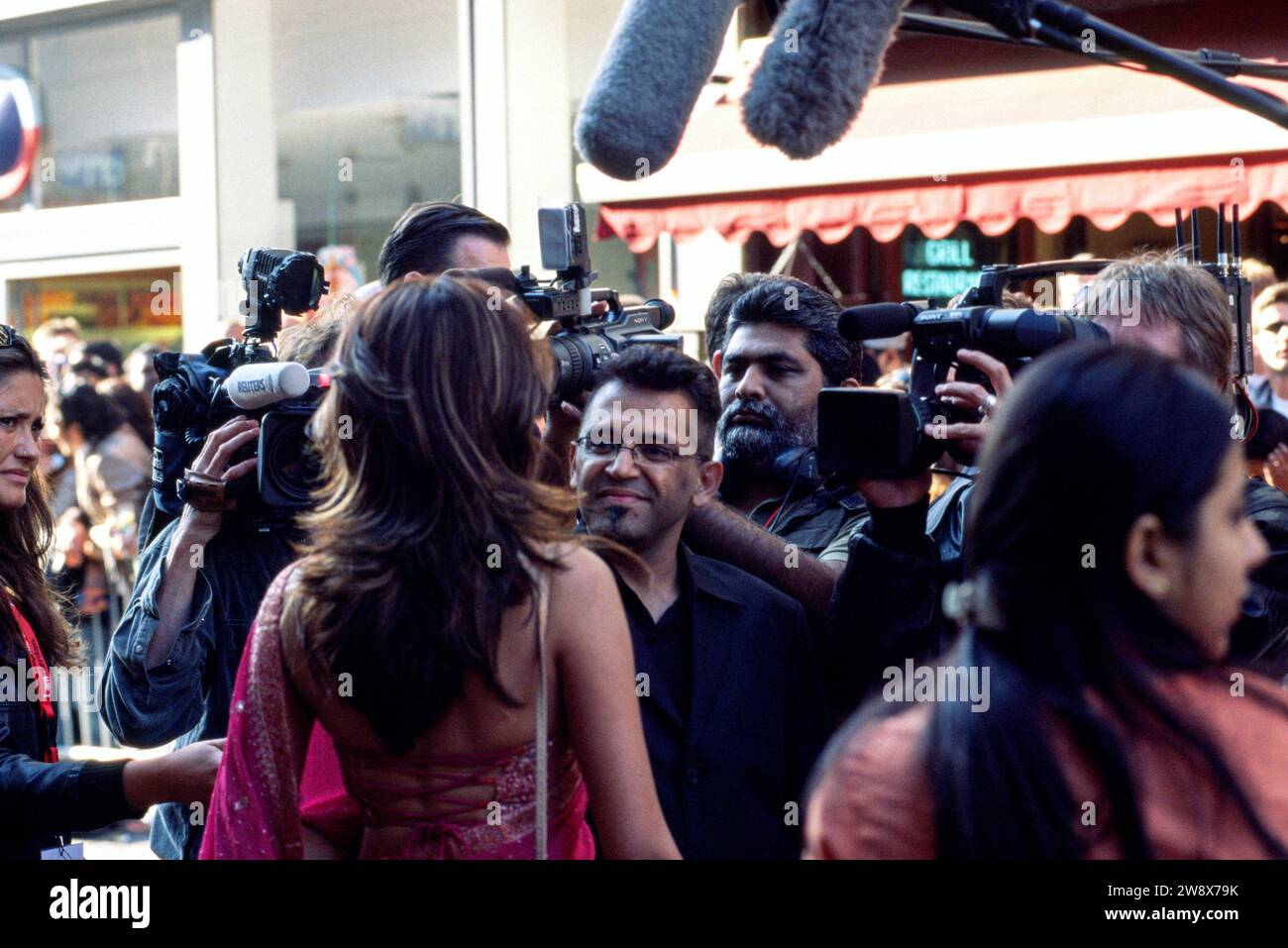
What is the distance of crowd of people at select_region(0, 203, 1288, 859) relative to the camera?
1.35 metres

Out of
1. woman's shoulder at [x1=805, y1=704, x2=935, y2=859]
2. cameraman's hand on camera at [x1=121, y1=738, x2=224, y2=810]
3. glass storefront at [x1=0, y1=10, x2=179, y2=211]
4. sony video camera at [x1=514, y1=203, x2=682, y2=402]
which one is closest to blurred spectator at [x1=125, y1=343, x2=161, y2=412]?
glass storefront at [x1=0, y1=10, x2=179, y2=211]

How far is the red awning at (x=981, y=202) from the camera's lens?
5551 mm

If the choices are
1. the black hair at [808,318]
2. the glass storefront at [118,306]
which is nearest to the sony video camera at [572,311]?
the black hair at [808,318]

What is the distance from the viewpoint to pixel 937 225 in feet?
20.3

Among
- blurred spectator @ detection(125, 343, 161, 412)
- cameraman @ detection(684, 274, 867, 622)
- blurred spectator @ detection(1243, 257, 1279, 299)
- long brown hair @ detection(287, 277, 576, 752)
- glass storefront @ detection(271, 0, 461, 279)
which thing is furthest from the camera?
glass storefront @ detection(271, 0, 461, 279)

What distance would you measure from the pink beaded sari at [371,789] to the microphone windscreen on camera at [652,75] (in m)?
0.86

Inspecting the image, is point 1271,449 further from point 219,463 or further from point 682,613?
point 219,463

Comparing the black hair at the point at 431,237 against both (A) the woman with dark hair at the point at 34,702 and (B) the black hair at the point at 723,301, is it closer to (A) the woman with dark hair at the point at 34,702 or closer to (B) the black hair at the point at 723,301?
(B) the black hair at the point at 723,301

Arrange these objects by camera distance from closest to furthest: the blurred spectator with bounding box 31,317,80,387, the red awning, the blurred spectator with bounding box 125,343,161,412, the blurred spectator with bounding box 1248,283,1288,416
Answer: the blurred spectator with bounding box 1248,283,1288,416 → the red awning → the blurred spectator with bounding box 125,343,161,412 → the blurred spectator with bounding box 31,317,80,387

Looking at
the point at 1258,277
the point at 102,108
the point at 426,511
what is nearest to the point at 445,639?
the point at 426,511

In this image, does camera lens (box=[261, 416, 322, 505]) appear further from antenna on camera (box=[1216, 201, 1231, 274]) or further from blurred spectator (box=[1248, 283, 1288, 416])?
blurred spectator (box=[1248, 283, 1288, 416])

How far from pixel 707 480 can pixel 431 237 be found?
31.7 inches

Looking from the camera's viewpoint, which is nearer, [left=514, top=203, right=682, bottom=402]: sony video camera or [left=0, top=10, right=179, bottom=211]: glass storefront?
[left=514, top=203, right=682, bottom=402]: sony video camera

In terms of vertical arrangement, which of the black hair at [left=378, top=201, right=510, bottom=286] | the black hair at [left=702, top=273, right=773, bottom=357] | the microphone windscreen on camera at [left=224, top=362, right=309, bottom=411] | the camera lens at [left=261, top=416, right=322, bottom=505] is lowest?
the camera lens at [left=261, top=416, right=322, bottom=505]
